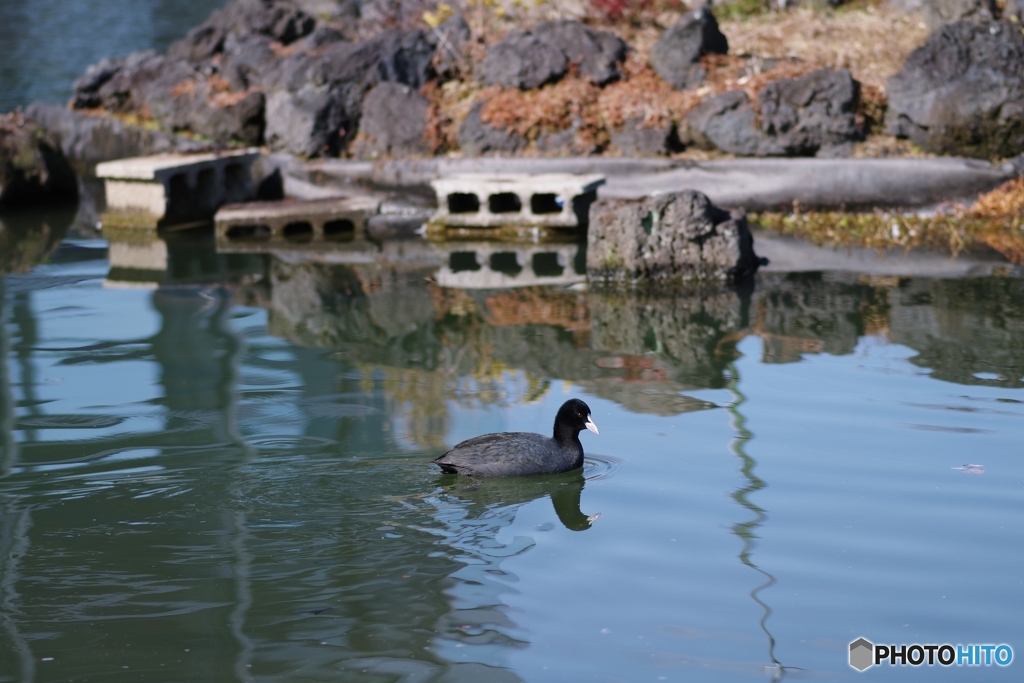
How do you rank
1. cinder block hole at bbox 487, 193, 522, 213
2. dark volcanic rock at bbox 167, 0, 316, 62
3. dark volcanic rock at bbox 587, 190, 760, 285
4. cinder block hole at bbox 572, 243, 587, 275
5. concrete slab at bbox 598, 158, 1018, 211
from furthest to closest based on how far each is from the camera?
dark volcanic rock at bbox 167, 0, 316, 62 < cinder block hole at bbox 487, 193, 522, 213 < concrete slab at bbox 598, 158, 1018, 211 < cinder block hole at bbox 572, 243, 587, 275 < dark volcanic rock at bbox 587, 190, 760, 285

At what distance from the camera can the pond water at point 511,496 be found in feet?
16.1

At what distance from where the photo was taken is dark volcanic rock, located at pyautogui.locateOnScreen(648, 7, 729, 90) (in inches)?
627

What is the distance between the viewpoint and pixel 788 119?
1468 cm

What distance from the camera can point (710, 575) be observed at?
17.8ft

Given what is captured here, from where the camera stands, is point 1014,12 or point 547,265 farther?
point 1014,12

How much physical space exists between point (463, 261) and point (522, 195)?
1.45m

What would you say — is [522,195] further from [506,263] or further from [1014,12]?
[1014,12]

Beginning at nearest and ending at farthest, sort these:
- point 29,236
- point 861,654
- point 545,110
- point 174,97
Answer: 1. point 861,654
2. point 29,236
3. point 545,110
4. point 174,97

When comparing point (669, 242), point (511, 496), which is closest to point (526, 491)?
point (511, 496)

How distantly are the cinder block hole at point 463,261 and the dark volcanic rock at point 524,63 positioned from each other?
387cm

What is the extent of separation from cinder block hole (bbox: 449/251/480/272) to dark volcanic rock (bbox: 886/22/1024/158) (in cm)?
567

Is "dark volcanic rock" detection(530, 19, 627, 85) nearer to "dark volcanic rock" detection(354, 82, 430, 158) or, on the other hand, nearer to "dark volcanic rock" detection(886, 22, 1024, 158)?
"dark volcanic rock" detection(354, 82, 430, 158)

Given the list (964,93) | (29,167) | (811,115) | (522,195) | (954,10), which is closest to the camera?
(522,195)

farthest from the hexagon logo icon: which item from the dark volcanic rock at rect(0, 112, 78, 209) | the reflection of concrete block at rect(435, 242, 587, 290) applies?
the dark volcanic rock at rect(0, 112, 78, 209)
